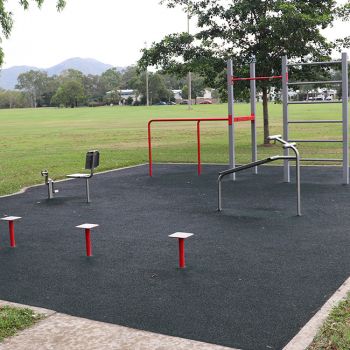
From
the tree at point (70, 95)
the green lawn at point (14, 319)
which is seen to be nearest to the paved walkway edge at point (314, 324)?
the green lawn at point (14, 319)

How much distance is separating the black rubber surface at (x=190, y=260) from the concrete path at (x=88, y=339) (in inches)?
4.4

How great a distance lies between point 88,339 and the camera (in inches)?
148

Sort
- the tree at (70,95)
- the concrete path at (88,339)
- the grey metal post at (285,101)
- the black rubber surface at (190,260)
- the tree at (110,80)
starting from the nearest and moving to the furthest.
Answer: the concrete path at (88,339) → the black rubber surface at (190,260) → the grey metal post at (285,101) → the tree at (70,95) → the tree at (110,80)

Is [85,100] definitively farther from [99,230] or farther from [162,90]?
[99,230]

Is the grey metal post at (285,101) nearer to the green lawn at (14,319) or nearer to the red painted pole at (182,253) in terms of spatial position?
the red painted pole at (182,253)

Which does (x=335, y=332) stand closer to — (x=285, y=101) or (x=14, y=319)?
(x=14, y=319)

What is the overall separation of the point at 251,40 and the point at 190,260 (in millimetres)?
12665

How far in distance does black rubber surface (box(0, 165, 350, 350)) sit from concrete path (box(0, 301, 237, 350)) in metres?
0.11

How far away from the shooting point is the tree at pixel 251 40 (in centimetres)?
1596

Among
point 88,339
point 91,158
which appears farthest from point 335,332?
point 91,158

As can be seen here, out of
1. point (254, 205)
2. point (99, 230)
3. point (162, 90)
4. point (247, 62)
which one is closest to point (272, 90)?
point (247, 62)

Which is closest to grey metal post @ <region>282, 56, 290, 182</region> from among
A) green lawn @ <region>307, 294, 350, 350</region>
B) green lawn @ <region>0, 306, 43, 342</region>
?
green lawn @ <region>307, 294, 350, 350</region>

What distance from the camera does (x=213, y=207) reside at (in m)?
8.45

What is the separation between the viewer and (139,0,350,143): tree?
15961 millimetres
